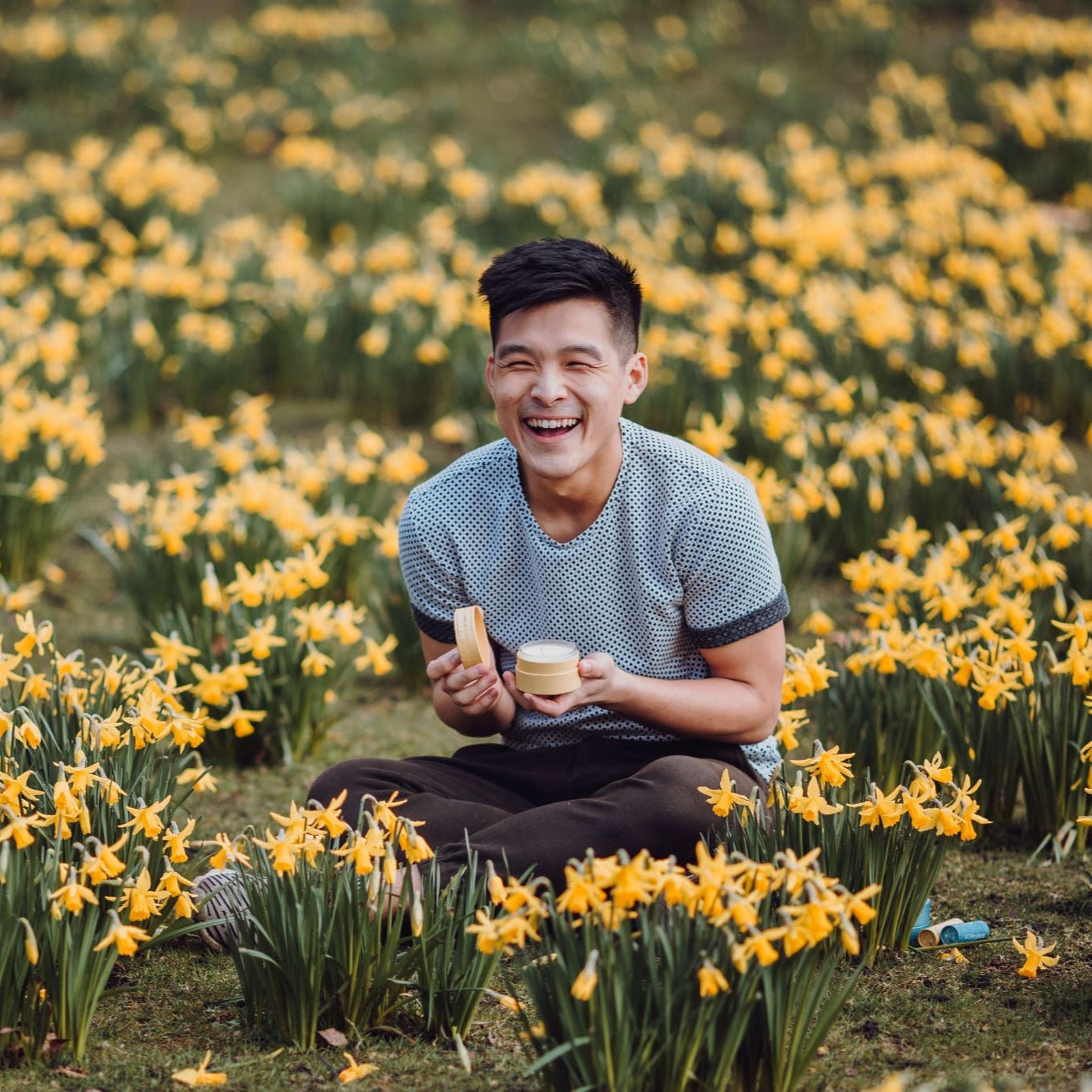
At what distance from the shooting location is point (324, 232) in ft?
26.2

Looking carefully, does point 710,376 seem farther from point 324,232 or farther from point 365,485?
point 324,232

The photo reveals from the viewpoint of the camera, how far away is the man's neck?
2625 millimetres

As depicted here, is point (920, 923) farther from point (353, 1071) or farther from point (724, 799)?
point (353, 1071)

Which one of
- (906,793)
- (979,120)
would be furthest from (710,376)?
(979,120)

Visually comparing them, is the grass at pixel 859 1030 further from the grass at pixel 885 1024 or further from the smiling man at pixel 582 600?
the smiling man at pixel 582 600

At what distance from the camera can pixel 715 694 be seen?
2592 millimetres

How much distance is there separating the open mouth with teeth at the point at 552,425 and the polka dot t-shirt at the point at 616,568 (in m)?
0.17

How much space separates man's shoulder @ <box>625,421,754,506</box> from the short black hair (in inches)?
8.8

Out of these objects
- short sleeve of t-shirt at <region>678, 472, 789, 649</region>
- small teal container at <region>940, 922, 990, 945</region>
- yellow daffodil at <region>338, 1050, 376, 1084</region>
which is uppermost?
short sleeve of t-shirt at <region>678, 472, 789, 649</region>

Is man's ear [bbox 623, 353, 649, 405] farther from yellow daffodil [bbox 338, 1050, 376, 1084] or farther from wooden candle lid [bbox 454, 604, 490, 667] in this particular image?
yellow daffodil [bbox 338, 1050, 376, 1084]

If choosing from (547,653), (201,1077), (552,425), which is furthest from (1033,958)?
(201,1077)

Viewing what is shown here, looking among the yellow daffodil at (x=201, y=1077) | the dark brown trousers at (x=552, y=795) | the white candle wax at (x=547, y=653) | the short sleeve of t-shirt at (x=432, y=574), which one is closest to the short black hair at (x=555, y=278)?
the short sleeve of t-shirt at (x=432, y=574)

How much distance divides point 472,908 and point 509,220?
18.9ft

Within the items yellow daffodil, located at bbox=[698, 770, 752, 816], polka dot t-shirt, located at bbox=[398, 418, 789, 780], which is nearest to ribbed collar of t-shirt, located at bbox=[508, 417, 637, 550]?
polka dot t-shirt, located at bbox=[398, 418, 789, 780]
